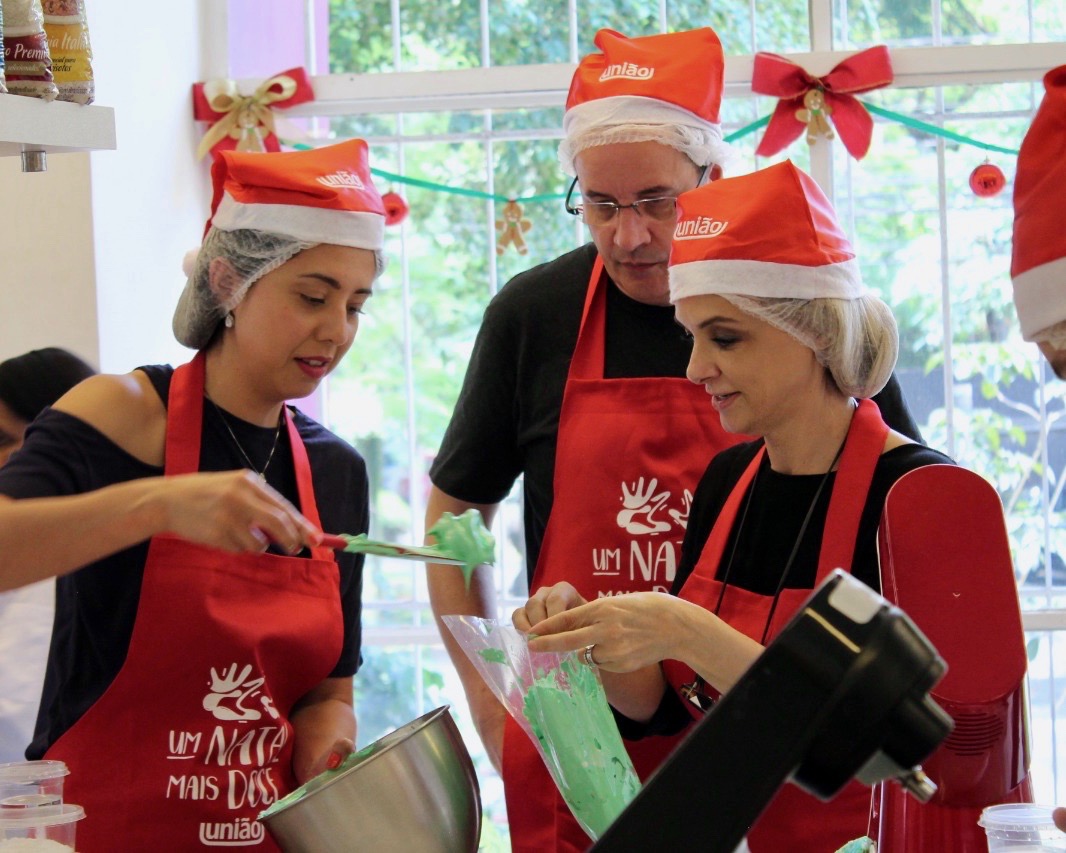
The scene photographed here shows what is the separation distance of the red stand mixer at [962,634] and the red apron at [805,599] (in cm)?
34

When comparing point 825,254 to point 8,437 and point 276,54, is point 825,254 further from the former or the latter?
point 276,54

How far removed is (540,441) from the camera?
204 cm

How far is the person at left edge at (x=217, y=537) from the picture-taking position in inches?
56.1

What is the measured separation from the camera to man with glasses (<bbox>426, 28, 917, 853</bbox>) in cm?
189

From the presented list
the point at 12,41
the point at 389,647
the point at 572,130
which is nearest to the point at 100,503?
the point at 12,41

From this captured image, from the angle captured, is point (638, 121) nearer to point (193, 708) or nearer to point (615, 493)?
point (615, 493)

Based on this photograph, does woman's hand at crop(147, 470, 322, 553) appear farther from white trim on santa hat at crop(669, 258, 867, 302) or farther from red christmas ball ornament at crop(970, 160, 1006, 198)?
red christmas ball ornament at crop(970, 160, 1006, 198)

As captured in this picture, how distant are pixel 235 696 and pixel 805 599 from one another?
73cm

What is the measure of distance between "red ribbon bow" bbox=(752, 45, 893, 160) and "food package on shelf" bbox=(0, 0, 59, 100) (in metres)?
1.83

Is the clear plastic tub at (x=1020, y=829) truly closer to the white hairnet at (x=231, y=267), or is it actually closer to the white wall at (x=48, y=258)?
the white hairnet at (x=231, y=267)

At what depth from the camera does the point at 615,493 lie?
1926mm

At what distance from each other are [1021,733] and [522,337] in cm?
114

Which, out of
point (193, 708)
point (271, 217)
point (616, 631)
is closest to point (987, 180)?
point (271, 217)

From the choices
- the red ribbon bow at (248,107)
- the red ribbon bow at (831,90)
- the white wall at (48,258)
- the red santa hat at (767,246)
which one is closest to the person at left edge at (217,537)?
the red santa hat at (767,246)
